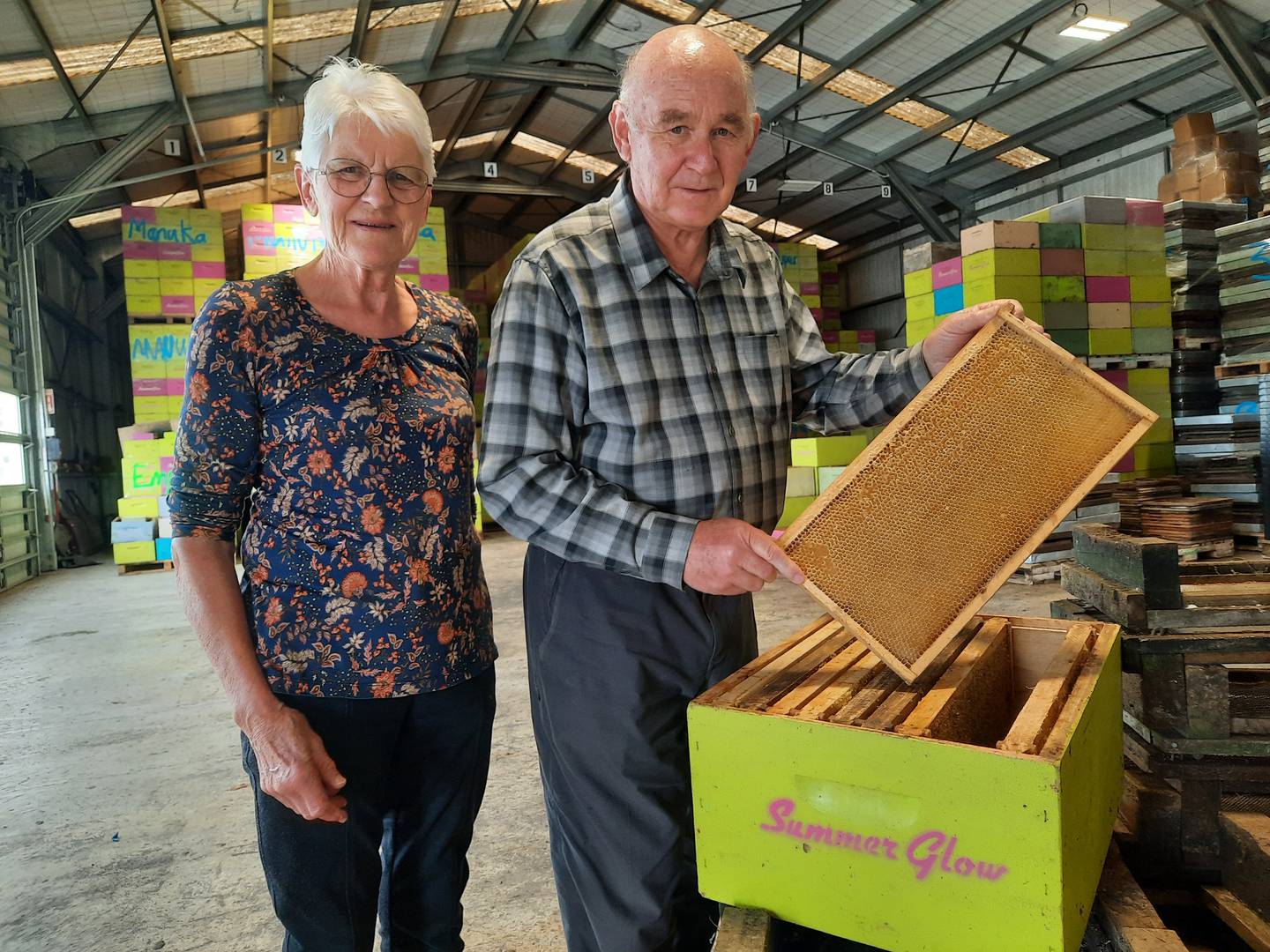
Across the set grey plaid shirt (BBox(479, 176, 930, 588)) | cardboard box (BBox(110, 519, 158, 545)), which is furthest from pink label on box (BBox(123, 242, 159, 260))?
grey plaid shirt (BBox(479, 176, 930, 588))

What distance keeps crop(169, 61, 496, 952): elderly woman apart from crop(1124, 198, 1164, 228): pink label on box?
7.22 meters

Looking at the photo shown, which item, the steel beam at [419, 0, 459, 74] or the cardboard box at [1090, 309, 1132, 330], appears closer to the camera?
the cardboard box at [1090, 309, 1132, 330]

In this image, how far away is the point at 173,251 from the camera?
11.3 meters

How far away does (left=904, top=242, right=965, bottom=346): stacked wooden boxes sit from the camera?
7.41 m

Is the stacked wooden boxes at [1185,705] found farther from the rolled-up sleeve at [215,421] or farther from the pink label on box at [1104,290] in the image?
the pink label on box at [1104,290]

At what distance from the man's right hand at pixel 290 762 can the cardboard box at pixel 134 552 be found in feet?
36.2

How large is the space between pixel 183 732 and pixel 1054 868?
15.5 ft

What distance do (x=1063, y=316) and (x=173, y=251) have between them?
1029 cm

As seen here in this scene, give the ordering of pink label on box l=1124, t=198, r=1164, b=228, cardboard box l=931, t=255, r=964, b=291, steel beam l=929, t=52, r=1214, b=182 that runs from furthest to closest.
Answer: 1. steel beam l=929, t=52, r=1214, b=182
2. cardboard box l=931, t=255, r=964, b=291
3. pink label on box l=1124, t=198, r=1164, b=228

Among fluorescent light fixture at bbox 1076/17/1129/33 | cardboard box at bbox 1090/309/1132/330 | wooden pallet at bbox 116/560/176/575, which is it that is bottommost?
wooden pallet at bbox 116/560/176/575

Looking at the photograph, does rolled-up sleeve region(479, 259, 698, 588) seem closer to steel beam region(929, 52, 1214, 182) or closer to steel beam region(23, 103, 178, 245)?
steel beam region(23, 103, 178, 245)

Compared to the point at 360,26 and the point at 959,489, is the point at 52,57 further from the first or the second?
the point at 959,489

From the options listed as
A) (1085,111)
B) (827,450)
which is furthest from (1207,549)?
(1085,111)

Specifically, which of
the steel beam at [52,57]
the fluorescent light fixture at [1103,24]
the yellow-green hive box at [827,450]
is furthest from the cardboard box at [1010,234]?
the steel beam at [52,57]
